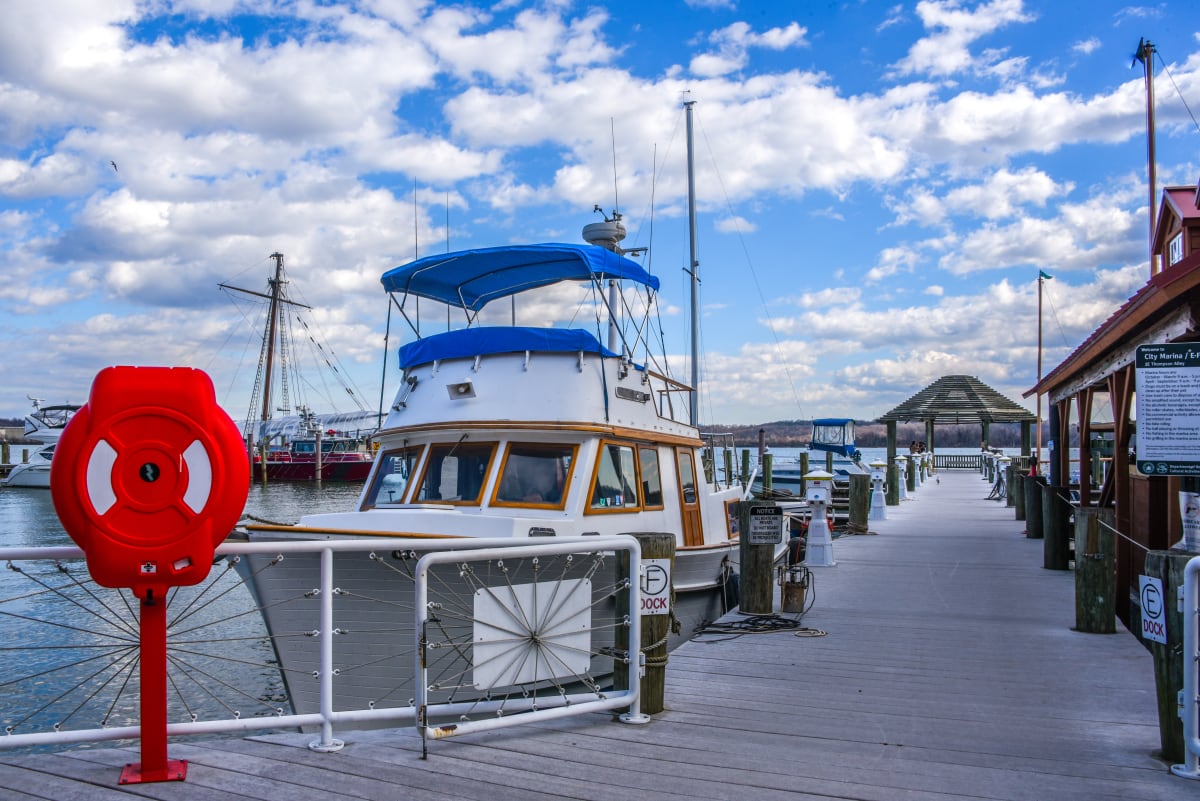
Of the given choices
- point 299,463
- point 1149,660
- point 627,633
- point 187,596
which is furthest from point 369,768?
point 299,463

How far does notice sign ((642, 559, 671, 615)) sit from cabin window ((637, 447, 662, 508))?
4329 millimetres

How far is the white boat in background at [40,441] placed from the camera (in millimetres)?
47844

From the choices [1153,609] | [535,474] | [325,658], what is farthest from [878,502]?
[325,658]

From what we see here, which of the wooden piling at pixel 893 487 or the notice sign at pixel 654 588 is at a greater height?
the notice sign at pixel 654 588

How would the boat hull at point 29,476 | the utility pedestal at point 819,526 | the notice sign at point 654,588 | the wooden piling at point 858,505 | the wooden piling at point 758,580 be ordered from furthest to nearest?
1. the boat hull at point 29,476
2. the wooden piling at point 858,505
3. the utility pedestal at point 819,526
4. the wooden piling at point 758,580
5. the notice sign at point 654,588

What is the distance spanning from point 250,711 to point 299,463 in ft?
153

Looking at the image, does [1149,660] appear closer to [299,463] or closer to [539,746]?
[539,746]

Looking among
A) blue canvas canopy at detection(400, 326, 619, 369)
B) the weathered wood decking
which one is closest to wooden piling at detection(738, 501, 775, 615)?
the weathered wood decking

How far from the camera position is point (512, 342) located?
28.7 ft

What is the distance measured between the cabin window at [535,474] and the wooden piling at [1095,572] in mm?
4348

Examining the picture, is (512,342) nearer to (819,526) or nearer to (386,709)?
(386,709)

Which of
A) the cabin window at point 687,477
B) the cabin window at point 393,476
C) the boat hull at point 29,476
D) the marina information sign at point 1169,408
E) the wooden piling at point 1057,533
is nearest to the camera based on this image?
the marina information sign at point 1169,408

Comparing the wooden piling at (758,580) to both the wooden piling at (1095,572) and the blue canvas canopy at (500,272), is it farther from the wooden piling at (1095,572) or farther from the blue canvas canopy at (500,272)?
the blue canvas canopy at (500,272)

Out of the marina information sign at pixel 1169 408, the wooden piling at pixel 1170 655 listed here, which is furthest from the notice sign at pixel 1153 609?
the marina information sign at pixel 1169 408
